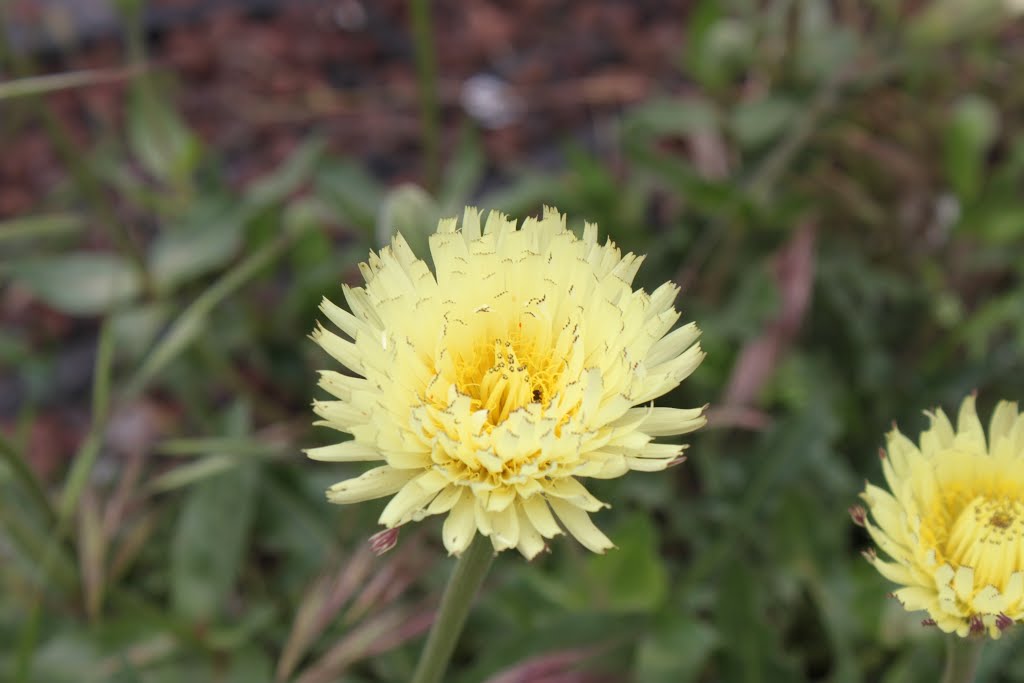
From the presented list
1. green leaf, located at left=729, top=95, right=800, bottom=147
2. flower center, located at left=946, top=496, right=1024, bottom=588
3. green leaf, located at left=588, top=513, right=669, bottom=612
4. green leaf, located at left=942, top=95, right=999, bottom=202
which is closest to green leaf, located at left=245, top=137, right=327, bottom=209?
green leaf, located at left=729, top=95, right=800, bottom=147

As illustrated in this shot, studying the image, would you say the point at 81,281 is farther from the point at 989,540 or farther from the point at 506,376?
the point at 989,540

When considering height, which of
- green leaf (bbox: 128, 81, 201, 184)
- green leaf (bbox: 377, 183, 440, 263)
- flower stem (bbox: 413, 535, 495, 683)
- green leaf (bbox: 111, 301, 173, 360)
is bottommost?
flower stem (bbox: 413, 535, 495, 683)

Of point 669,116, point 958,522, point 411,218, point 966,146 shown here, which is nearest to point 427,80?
point 669,116

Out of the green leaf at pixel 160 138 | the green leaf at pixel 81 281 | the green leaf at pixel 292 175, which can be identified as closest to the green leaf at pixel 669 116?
the green leaf at pixel 292 175

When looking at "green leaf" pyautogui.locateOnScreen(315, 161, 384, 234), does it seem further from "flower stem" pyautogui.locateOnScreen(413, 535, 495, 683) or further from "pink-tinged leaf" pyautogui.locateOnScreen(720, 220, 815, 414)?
"flower stem" pyautogui.locateOnScreen(413, 535, 495, 683)

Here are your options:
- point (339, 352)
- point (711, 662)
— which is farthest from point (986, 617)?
point (711, 662)
